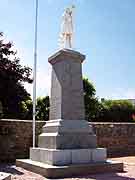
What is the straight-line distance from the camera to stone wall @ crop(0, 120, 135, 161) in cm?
1188

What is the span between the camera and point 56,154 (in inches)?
311

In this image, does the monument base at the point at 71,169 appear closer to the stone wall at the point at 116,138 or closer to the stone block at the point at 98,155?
the stone block at the point at 98,155

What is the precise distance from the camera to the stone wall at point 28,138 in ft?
39.0

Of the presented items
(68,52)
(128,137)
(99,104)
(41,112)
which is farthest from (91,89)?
(68,52)

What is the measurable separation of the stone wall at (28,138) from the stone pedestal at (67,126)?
115 inches

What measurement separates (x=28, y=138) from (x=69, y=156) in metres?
4.61

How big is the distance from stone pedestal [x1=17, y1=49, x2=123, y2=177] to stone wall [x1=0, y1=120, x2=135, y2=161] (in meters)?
2.92

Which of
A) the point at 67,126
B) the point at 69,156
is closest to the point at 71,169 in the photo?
the point at 69,156

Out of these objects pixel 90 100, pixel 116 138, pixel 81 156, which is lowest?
pixel 81 156

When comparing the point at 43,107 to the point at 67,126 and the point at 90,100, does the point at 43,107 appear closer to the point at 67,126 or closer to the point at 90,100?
the point at 90,100

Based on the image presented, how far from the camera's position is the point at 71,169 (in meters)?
7.55

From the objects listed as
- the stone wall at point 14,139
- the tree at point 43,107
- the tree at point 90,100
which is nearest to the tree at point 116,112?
the tree at point 90,100

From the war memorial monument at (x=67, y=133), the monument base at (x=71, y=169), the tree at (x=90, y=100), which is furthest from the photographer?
the tree at (x=90, y=100)

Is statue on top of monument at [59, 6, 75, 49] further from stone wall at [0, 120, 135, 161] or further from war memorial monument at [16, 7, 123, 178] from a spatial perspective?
stone wall at [0, 120, 135, 161]
